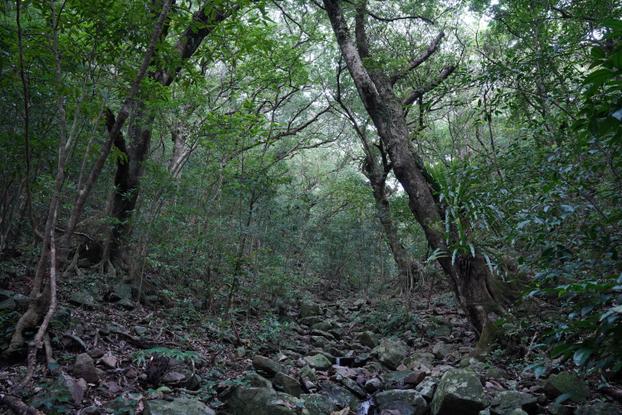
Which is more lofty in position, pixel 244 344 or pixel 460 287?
pixel 460 287

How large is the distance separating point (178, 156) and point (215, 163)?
1073 millimetres

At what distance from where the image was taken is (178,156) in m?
9.05

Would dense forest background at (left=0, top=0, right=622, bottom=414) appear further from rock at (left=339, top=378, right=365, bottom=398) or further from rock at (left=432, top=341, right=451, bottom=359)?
rock at (left=339, top=378, right=365, bottom=398)

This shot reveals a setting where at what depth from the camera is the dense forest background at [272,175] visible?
3410 mm

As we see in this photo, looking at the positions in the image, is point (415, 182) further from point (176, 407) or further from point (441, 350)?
point (176, 407)

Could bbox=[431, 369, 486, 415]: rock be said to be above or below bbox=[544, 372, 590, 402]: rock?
below

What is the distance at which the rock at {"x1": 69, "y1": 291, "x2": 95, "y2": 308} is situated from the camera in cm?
571

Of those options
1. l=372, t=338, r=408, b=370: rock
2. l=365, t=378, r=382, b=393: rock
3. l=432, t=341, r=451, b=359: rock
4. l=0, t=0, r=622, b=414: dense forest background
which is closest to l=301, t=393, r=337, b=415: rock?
l=365, t=378, r=382, b=393: rock

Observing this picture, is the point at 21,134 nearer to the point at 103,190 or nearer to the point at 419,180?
the point at 103,190

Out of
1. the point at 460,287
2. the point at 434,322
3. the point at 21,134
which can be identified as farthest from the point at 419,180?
the point at 21,134

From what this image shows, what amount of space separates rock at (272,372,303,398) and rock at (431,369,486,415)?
4.95 feet

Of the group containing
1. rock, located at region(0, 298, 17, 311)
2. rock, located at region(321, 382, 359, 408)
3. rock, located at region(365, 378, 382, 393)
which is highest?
rock, located at region(0, 298, 17, 311)

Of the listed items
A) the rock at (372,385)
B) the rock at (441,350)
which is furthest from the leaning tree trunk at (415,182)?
the rock at (372,385)

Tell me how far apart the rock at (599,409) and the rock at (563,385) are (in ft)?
0.72
